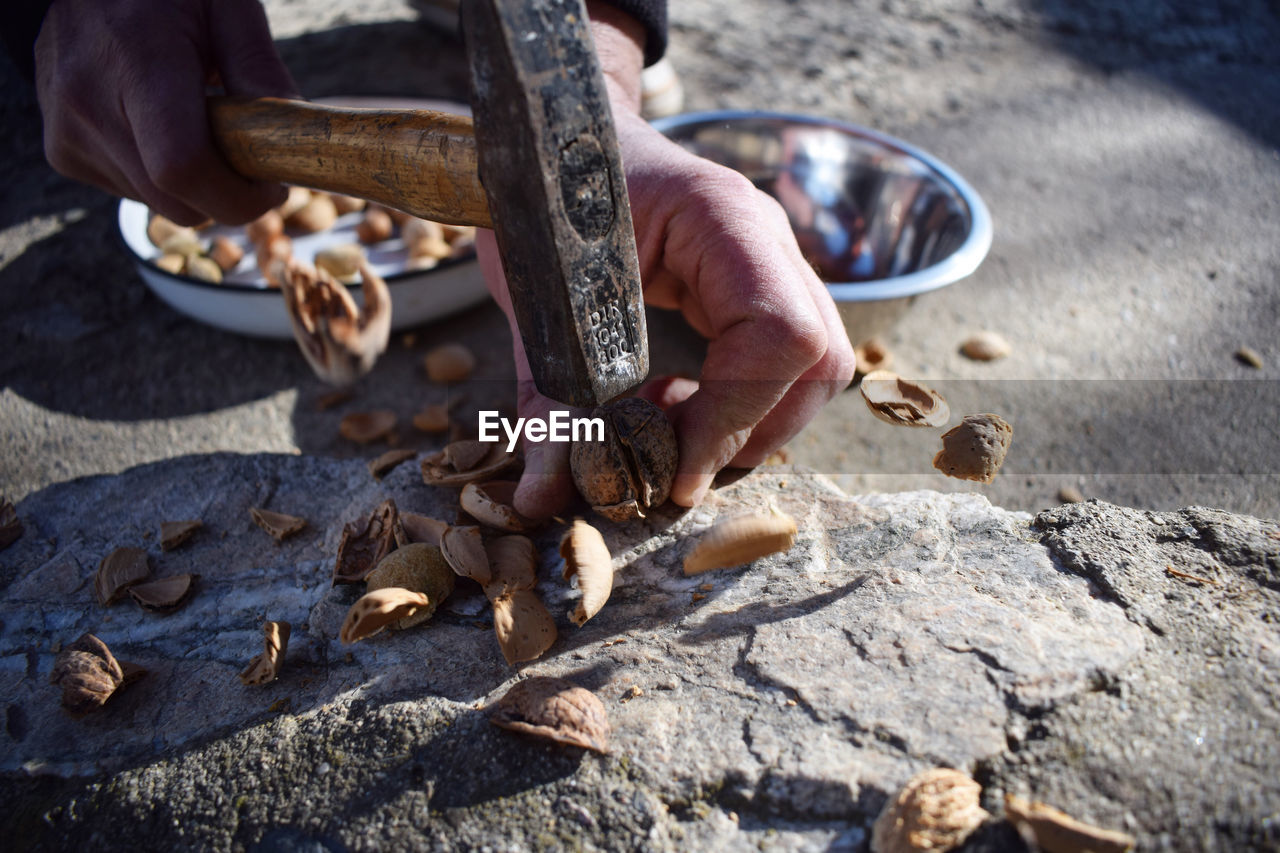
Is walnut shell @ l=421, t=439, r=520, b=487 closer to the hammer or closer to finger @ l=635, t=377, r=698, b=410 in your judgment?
finger @ l=635, t=377, r=698, b=410

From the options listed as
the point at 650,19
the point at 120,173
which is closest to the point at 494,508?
the point at 120,173

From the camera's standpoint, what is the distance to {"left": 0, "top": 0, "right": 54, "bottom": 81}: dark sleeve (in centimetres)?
212

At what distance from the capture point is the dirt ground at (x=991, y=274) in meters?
2.54

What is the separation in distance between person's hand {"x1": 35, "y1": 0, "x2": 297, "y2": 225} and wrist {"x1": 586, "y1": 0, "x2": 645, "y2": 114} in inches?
32.8

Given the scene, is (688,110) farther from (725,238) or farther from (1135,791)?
(1135,791)

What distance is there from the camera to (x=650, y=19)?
2457mm

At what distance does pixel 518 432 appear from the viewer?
188 cm

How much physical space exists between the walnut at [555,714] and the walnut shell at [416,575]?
0.29m

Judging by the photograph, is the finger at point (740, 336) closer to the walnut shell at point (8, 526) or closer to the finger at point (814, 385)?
the finger at point (814, 385)

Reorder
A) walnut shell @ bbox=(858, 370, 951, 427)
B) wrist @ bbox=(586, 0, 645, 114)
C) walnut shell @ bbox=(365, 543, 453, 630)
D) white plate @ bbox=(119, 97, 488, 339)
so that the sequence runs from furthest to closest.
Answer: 1. white plate @ bbox=(119, 97, 488, 339)
2. wrist @ bbox=(586, 0, 645, 114)
3. walnut shell @ bbox=(858, 370, 951, 427)
4. walnut shell @ bbox=(365, 543, 453, 630)

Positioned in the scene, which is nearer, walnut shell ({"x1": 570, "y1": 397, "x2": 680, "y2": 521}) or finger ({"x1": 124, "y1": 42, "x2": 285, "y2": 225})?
walnut shell ({"x1": 570, "y1": 397, "x2": 680, "y2": 521})

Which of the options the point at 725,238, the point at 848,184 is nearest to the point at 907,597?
the point at 725,238

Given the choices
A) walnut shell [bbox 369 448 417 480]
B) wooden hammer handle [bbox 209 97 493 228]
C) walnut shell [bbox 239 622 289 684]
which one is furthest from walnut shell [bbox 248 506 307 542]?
wooden hammer handle [bbox 209 97 493 228]

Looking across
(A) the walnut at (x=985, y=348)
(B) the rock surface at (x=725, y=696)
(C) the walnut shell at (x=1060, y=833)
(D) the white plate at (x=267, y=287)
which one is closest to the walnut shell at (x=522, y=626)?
(B) the rock surface at (x=725, y=696)
